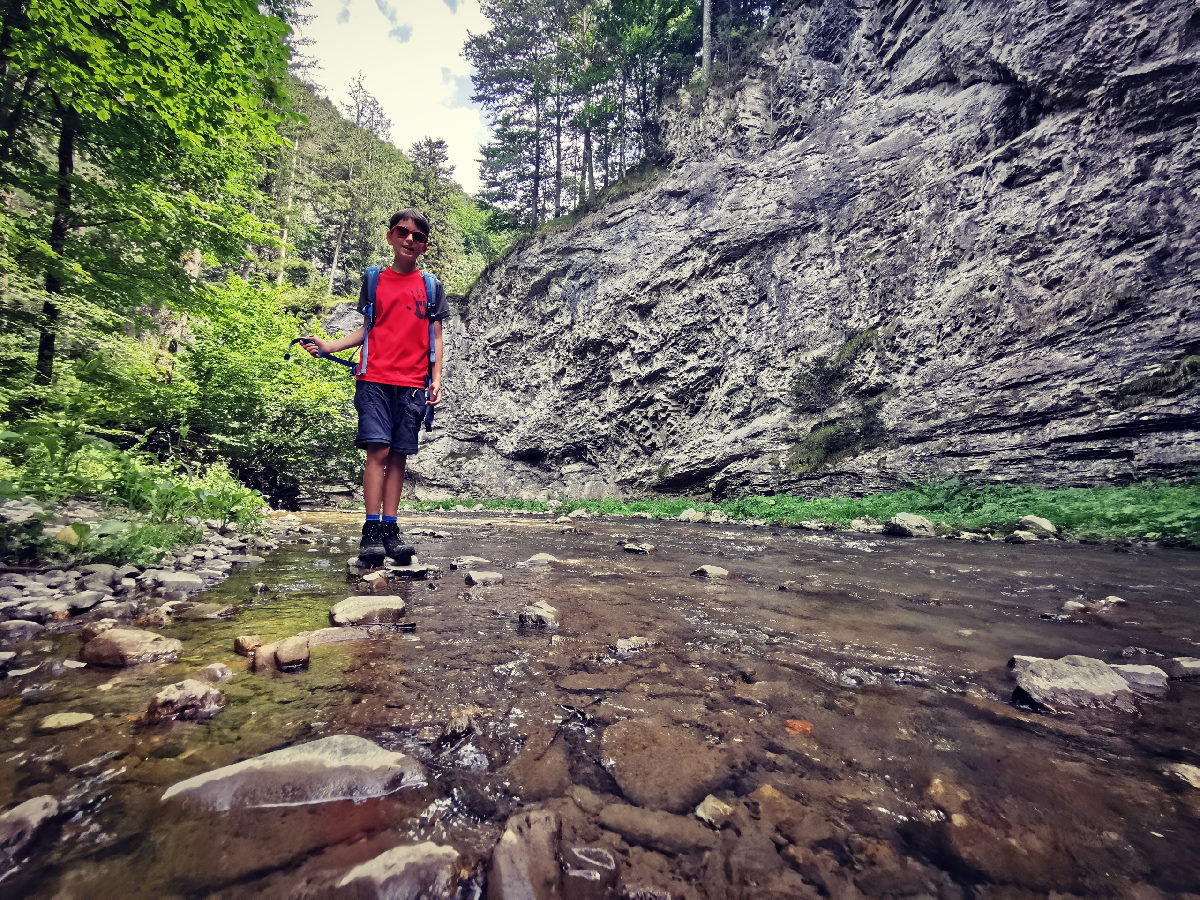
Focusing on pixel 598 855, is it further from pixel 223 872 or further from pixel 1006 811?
pixel 1006 811

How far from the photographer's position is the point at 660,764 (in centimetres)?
125

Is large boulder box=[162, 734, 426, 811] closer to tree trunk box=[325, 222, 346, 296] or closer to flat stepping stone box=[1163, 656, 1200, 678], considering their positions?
flat stepping stone box=[1163, 656, 1200, 678]

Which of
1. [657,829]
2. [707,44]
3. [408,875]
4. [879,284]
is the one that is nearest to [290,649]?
[408,875]

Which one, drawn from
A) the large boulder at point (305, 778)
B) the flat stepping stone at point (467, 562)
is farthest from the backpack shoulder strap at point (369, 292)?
the large boulder at point (305, 778)

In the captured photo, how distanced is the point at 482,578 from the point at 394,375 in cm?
180

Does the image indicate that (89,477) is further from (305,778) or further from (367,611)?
(305,778)

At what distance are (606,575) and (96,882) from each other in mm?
3183

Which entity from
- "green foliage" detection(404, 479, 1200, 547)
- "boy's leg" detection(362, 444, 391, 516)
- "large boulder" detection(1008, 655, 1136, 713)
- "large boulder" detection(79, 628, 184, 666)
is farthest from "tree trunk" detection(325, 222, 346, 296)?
"large boulder" detection(1008, 655, 1136, 713)

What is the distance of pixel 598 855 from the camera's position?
3.04 ft

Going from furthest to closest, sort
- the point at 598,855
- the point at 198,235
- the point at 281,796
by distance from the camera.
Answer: the point at 198,235, the point at 281,796, the point at 598,855

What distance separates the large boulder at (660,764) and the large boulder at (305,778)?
0.49 meters

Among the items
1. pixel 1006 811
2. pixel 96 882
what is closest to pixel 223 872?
pixel 96 882

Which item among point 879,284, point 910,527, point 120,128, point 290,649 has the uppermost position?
point 879,284

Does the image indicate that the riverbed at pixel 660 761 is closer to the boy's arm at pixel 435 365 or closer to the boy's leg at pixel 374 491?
the boy's leg at pixel 374 491
